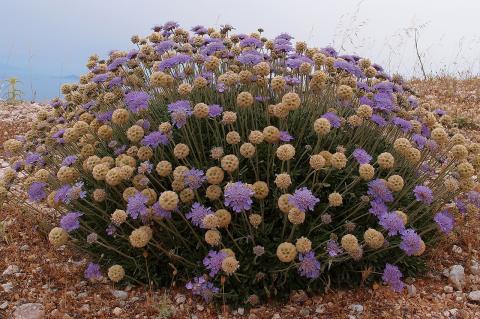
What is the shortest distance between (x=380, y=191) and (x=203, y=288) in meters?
1.51

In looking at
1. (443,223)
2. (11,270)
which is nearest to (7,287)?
(11,270)

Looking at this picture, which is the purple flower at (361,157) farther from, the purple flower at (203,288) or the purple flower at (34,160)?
the purple flower at (34,160)

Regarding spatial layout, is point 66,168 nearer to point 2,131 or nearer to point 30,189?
point 30,189

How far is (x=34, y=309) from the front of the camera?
4066 millimetres

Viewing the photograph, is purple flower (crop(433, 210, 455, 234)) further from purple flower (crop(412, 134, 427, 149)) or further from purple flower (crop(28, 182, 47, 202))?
purple flower (crop(28, 182, 47, 202))

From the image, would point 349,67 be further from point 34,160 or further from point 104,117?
point 34,160

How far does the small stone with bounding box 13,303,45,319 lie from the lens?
4.00 meters

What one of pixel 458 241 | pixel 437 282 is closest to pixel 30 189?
pixel 437 282

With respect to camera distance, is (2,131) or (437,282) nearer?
(437,282)

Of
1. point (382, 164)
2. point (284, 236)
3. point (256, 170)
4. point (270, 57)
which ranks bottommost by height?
point (284, 236)

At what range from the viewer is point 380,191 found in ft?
12.7

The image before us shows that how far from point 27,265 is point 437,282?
3575 mm

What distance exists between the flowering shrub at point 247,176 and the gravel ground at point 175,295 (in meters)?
0.13

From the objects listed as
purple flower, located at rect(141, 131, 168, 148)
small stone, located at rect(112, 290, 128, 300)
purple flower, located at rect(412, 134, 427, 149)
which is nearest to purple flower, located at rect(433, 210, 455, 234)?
purple flower, located at rect(412, 134, 427, 149)
